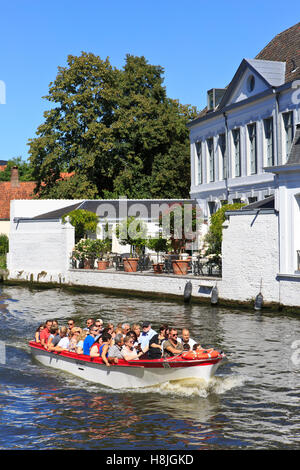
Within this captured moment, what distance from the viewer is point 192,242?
34875 mm

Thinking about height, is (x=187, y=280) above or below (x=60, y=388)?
above

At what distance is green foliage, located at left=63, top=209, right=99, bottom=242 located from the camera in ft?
135

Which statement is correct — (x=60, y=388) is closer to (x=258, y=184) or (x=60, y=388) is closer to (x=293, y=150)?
(x=293, y=150)

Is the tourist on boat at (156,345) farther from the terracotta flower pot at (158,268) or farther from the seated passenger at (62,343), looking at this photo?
the terracotta flower pot at (158,268)

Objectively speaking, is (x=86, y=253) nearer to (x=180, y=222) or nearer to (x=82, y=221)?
(x=82, y=221)

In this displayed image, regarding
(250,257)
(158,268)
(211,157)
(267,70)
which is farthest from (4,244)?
(250,257)

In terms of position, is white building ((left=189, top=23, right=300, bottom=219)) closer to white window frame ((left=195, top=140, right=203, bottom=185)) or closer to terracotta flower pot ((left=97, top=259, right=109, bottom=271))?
white window frame ((left=195, top=140, right=203, bottom=185))

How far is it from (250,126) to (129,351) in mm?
23322

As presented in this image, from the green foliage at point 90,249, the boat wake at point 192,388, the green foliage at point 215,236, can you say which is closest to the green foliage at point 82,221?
the green foliage at point 90,249

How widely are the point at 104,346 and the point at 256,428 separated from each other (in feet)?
16.4

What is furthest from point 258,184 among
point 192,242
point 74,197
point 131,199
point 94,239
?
point 74,197

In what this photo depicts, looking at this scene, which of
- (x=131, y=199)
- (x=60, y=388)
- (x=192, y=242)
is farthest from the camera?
(x=131, y=199)

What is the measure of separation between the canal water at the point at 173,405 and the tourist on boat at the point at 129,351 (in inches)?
32.3

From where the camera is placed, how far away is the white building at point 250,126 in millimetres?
33656
